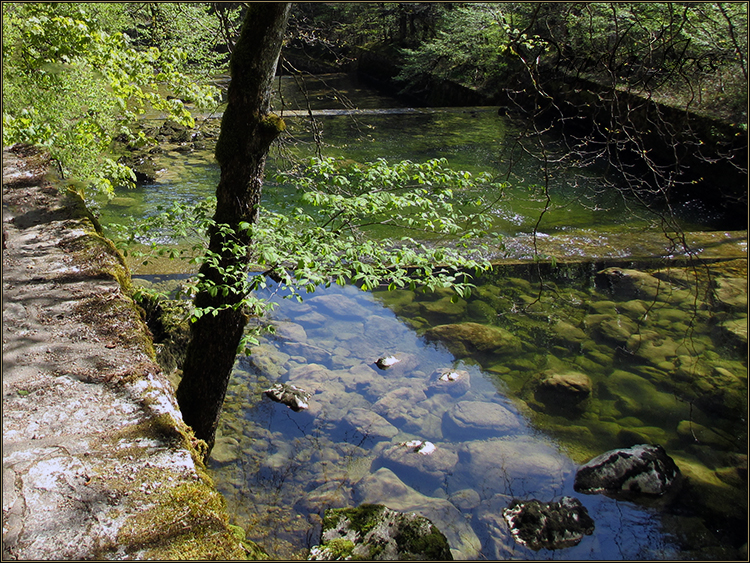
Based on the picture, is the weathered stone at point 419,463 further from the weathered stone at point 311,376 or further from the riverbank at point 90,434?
the riverbank at point 90,434

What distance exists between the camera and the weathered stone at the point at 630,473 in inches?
145

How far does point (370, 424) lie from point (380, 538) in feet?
4.84

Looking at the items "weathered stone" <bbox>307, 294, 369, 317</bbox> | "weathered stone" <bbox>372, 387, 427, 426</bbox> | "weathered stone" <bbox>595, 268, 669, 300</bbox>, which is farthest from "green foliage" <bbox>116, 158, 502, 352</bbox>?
"weathered stone" <bbox>595, 268, 669, 300</bbox>

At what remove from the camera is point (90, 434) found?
1.92 metres

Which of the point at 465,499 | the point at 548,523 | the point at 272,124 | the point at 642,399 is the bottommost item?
the point at 465,499

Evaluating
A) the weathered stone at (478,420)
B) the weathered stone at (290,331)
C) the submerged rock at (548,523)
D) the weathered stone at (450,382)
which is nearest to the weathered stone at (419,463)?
the weathered stone at (478,420)

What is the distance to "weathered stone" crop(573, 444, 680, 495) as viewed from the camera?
145 inches

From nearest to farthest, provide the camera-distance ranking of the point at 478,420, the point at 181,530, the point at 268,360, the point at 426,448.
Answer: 1. the point at 181,530
2. the point at 426,448
3. the point at 478,420
4. the point at 268,360

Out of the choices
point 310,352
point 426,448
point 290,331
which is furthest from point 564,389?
point 290,331

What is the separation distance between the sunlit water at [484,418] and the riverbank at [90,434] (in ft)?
4.91

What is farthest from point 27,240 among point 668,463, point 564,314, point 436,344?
point 564,314

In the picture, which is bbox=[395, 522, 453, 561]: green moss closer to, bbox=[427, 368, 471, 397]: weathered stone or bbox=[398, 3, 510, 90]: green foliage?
bbox=[427, 368, 471, 397]: weathered stone

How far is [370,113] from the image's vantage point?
14703mm

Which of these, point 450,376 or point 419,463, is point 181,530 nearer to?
point 419,463
